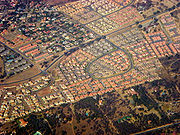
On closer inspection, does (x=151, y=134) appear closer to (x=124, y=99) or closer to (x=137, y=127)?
(x=137, y=127)

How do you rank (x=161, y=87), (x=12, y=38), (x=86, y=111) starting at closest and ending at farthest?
(x=86, y=111) → (x=161, y=87) → (x=12, y=38)

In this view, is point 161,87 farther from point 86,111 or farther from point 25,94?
point 25,94

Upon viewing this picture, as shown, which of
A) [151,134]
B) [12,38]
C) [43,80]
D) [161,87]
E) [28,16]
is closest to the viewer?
[151,134]

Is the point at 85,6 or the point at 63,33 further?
the point at 85,6

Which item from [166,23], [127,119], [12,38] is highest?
[166,23]

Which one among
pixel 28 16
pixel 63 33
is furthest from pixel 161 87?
pixel 28 16

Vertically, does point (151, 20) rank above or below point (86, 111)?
above
